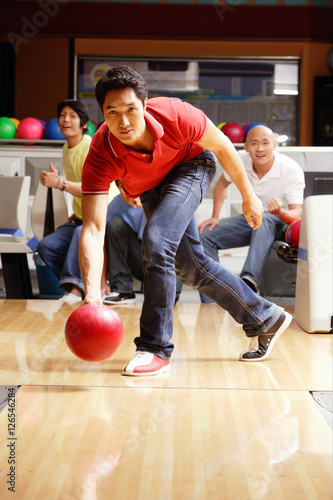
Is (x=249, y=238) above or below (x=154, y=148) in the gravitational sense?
below

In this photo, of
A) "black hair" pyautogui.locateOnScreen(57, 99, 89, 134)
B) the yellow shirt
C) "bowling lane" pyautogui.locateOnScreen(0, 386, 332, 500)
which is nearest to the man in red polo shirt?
"bowling lane" pyautogui.locateOnScreen(0, 386, 332, 500)

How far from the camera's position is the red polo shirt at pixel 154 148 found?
6.33 feet

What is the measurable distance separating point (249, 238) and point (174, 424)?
78.2 inches

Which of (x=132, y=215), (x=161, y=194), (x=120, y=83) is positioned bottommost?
(x=132, y=215)

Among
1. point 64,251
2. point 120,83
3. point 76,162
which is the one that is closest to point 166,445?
point 120,83

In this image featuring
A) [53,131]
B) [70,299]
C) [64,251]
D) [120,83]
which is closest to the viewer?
[120,83]

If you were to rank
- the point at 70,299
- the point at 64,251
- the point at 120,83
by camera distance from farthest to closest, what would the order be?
the point at 64,251, the point at 70,299, the point at 120,83

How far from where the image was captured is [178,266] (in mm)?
2160

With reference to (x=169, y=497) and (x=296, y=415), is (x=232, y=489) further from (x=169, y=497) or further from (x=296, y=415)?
(x=296, y=415)

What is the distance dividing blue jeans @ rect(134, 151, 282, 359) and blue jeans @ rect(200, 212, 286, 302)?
104cm

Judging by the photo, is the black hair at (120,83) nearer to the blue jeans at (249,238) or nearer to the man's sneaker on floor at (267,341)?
the man's sneaker on floor at (267,341)

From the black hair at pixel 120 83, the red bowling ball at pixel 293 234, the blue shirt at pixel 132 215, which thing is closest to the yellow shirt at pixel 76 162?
the blue shirt at pixel 132 215

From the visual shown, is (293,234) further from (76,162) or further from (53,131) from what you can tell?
(53,131)

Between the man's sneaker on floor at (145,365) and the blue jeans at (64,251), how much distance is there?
1412mm
